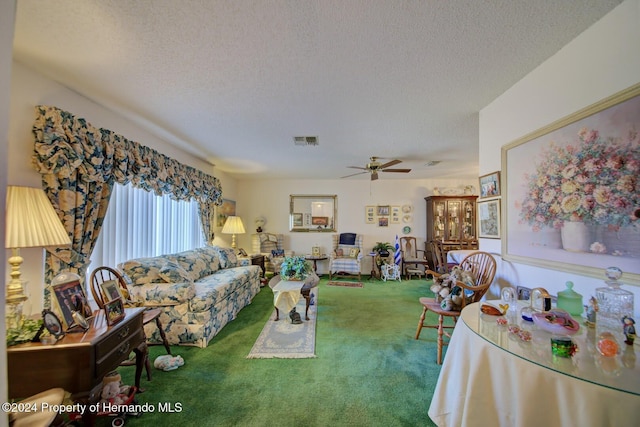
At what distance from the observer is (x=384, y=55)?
163 cm

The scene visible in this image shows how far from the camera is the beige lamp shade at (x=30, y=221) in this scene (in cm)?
135

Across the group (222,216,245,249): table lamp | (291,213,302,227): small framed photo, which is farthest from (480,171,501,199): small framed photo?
(291,213,302,227): small framed photo

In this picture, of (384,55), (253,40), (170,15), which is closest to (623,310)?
(384,55)

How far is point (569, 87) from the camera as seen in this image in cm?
150

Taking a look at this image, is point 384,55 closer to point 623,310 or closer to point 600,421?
point 623,310

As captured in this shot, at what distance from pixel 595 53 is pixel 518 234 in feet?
3.96

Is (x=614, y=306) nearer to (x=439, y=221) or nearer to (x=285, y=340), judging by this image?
(x=285, y=340)

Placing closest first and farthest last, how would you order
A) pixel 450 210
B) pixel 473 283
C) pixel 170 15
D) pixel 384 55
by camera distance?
pixel 170 15 < pixel 384 55 < pixel 473 283 < pixel 450 210

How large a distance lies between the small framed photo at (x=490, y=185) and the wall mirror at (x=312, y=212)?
14.0 feet

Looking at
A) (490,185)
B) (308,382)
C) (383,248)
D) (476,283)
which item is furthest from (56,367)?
(383,248)

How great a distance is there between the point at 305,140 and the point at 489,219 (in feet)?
7.81

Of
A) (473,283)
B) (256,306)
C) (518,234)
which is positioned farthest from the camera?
(256,306)

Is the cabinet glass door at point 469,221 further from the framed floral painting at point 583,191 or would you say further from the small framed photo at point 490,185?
the framed floral painting at point 583,191

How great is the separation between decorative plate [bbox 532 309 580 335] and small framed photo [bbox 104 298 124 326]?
2.52 meters
